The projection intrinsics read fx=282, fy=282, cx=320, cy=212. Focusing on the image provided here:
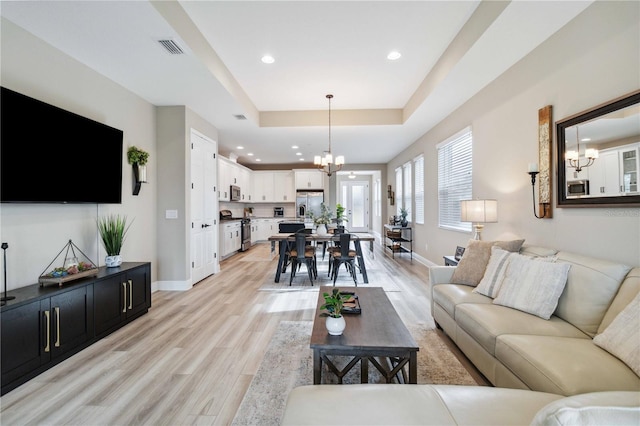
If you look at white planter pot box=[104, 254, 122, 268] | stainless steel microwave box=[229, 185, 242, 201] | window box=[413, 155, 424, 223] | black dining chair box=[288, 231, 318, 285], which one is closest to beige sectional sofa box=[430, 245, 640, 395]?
black dining chair box=[288, 231, 318, 285]

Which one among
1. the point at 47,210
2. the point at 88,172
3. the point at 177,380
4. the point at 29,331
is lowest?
the point at 177,380

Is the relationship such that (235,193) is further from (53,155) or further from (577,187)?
(577,187)

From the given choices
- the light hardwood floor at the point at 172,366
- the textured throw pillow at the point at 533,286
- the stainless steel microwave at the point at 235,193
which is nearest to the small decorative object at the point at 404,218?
the light hardwood floor at the point at 172,366

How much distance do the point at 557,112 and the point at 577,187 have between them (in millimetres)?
700

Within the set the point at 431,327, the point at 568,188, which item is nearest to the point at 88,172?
the point at 431,327

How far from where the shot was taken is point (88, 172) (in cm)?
288

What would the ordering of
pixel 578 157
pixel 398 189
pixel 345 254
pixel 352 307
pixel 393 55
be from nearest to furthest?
pixel 352 307
pixel 578 157
pixel 393 55
pixel 345 254
pixel 398 189

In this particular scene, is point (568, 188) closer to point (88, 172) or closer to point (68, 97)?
point (88, 172)

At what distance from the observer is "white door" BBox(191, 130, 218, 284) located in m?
4.47

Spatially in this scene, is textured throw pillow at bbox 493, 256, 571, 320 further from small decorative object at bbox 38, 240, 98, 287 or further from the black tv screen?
the black tv screen

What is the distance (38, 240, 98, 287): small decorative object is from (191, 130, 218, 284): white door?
1.67 meters

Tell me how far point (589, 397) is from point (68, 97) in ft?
13.6

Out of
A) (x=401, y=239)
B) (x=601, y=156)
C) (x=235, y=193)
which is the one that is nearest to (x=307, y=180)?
(x=235, y=193)

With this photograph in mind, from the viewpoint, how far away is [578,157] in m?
2.27
